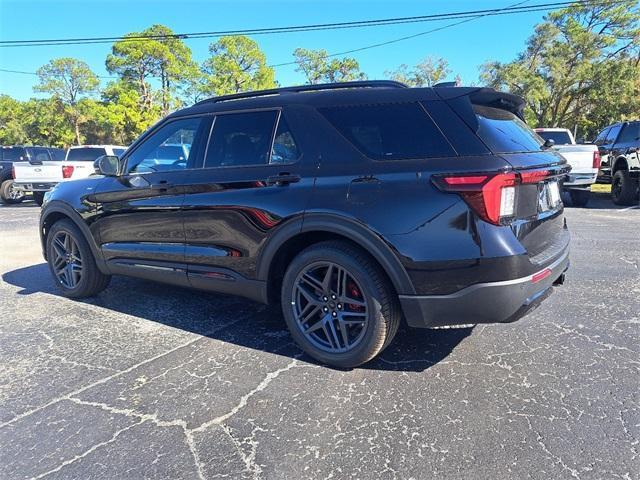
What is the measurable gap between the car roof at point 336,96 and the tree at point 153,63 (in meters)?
42.4

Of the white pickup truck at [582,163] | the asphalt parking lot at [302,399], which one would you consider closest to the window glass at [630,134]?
the white pickup truck at [582,163]

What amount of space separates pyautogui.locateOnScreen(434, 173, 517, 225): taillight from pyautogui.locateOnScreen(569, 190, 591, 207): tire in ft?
33.0

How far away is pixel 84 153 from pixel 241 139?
1345 centimetres

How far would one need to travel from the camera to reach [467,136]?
2.75 m

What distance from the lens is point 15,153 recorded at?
658 inches

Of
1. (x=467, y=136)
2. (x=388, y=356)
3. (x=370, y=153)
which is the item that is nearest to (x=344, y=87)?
(x=370, y=153)

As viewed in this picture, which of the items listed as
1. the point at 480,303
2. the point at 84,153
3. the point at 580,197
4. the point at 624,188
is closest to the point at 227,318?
the point at 480,303

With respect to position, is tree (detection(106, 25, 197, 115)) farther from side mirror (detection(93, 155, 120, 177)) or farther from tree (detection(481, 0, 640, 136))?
side mirror (detection(93, 155, 120, 177))

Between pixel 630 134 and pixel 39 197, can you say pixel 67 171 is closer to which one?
pixel 39 197

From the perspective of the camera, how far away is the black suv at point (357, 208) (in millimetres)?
2643

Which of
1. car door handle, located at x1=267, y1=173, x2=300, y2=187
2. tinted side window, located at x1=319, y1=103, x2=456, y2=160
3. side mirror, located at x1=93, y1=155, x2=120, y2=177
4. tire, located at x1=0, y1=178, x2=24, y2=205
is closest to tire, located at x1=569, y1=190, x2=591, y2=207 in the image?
tinted side window, located at x1=319, y1=103, x2=456, y2=160

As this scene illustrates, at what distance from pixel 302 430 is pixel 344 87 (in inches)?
90.3

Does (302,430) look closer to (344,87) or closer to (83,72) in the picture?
(344,87)

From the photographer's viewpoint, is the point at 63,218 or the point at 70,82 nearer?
the point at 63,218
